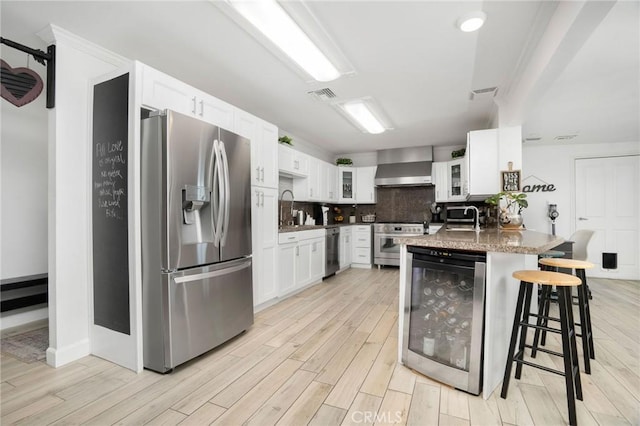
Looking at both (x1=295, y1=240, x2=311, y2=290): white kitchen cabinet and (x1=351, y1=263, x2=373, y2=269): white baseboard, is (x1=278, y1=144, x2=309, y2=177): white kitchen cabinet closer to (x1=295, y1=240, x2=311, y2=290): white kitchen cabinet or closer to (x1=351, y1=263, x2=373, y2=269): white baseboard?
(x1=295, y1=240, x2=311, y2=290): white kitchen cabinet

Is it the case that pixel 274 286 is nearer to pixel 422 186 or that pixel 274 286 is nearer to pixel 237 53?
pixel 237 53

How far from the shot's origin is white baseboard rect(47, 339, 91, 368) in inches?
83.4

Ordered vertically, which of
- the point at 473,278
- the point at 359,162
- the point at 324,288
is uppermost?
the point at 359,162

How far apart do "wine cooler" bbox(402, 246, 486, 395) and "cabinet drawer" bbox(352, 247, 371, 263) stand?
396 centimetres

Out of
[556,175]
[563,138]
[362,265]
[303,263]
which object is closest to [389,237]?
[362,265]

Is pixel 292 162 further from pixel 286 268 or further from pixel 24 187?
pixel 24 187

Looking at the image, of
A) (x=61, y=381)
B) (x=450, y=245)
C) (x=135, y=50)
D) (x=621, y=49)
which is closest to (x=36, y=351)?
(x=61, y=381)

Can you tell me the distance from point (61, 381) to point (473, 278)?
Result: 8.93ft

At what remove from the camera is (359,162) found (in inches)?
271

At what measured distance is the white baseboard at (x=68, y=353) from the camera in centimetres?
212

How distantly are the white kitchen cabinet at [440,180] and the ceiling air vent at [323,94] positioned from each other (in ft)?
10.6

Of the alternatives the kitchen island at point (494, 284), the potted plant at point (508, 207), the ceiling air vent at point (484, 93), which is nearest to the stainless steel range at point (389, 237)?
the potted plant at point (508, 207)

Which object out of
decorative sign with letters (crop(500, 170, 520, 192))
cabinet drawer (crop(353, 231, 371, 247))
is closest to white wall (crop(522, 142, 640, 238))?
decorative sign with letters (crop(500, 170, 520, 192))

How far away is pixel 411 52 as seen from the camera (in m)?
2.53
